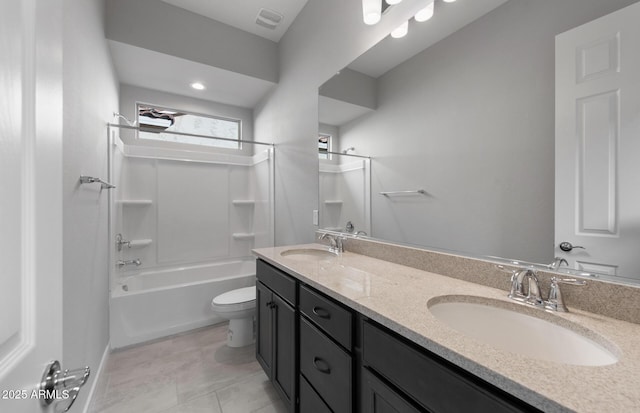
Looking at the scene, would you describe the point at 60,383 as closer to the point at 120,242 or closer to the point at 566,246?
the point at 566,246

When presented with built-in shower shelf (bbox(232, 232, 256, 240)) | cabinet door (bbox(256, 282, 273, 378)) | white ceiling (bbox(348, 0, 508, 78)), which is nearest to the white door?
white ceiling (bbox(348, 0, 508, 78))

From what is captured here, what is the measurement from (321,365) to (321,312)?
0.22m

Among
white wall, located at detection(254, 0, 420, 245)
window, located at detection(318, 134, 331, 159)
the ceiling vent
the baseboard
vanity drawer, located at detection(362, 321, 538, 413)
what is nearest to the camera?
vanity drawer, located at detection(362, 321, 538, 413)

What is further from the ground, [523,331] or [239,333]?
[523,331]

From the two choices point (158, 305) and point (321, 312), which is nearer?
point (321, 312)

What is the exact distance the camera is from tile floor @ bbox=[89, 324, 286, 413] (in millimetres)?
1572

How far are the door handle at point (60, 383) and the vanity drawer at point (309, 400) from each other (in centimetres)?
90

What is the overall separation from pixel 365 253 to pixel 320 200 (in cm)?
65

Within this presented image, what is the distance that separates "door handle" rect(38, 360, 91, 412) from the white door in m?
1.34

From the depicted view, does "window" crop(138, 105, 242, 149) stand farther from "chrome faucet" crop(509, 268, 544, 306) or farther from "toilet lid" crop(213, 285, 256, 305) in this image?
"chrome faucet" crop(509, 268, 544, 306)

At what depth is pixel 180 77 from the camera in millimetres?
2803

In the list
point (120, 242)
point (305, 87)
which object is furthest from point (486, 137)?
point (120, 242)

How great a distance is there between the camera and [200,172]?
3352 millimetres

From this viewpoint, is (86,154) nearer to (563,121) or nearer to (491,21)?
(491,21)
